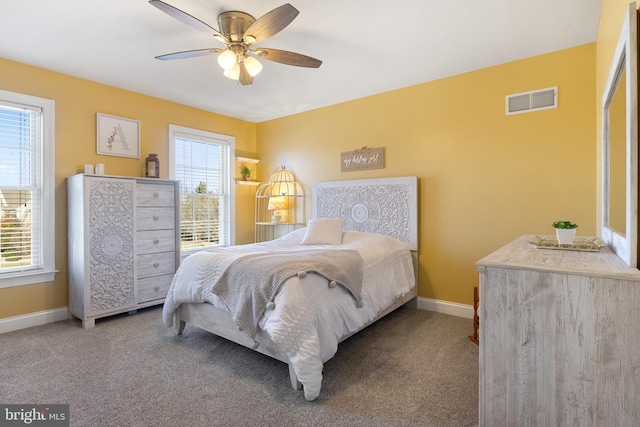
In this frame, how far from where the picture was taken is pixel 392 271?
3213mm

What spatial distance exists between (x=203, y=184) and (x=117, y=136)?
122 centimetres

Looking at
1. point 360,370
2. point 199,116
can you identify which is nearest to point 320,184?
point 199,116

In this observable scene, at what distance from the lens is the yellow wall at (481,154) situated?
2885mm

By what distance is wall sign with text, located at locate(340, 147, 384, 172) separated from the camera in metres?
4.01

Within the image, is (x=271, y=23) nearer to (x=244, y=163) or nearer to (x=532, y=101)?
(x=532, y=101)

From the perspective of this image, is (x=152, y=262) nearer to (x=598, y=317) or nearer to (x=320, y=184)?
(x=320, y=184)

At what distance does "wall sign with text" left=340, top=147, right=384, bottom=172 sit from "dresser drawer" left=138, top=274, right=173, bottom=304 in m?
2.58

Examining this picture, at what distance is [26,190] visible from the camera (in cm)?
324

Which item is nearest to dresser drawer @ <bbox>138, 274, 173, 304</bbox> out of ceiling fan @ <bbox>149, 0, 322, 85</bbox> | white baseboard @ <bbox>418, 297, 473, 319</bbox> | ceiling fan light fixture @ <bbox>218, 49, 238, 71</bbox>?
ceiling fan @ <bbox>149, 0, 322, 85</bbox>

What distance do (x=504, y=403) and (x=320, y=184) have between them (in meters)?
3.42

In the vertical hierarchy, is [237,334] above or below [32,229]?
below

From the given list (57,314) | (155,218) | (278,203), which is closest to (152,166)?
(155,218)

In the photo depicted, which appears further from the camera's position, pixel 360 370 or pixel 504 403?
pixel 360 370

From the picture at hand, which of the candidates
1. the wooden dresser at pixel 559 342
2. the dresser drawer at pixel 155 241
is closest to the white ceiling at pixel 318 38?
the dresser drawer at pixel 155 241
